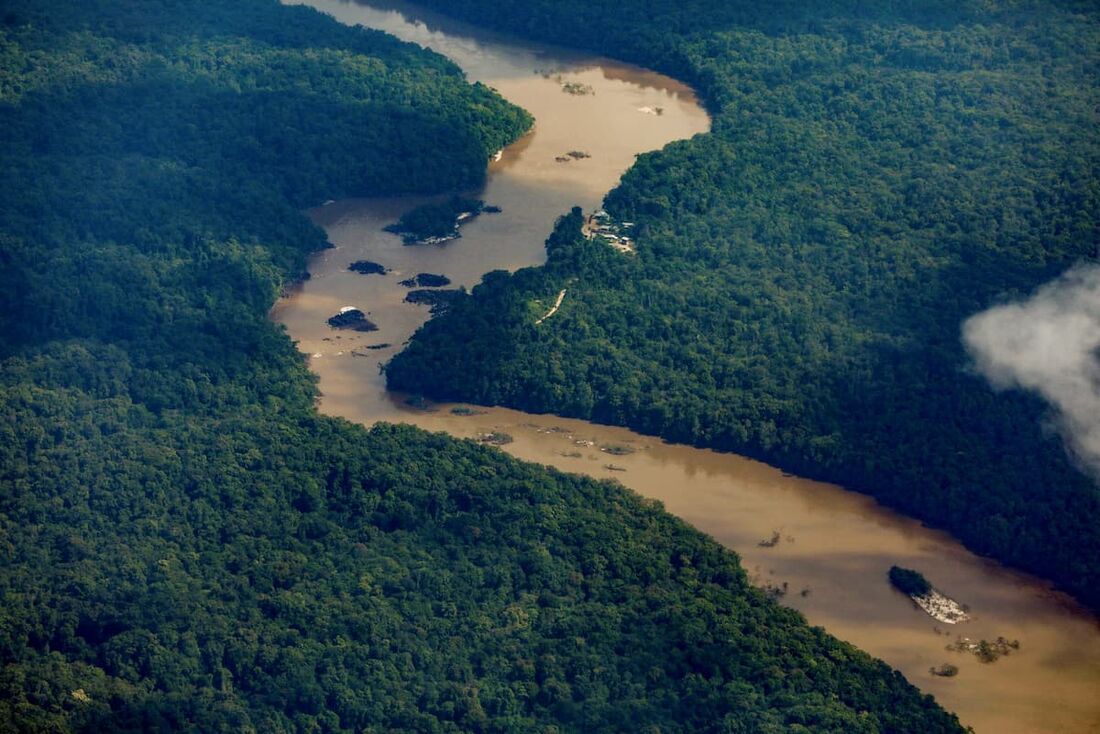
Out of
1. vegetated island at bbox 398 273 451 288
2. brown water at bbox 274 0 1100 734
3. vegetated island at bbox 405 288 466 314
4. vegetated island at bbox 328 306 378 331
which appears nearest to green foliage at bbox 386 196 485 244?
brown water at bbox 274 0 1100 734

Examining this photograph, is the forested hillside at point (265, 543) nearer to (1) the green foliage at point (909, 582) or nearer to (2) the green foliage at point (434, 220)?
(2) the green foliage at point (434, 220)

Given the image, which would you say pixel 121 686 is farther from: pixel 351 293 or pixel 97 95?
pixel 97 95

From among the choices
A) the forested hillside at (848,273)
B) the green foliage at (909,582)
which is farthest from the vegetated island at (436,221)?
the green foliage at (909,582)

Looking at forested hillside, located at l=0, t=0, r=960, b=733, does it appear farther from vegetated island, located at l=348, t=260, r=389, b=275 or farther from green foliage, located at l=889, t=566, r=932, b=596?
green foliage, located at l=889, t=566, r=932, b=596

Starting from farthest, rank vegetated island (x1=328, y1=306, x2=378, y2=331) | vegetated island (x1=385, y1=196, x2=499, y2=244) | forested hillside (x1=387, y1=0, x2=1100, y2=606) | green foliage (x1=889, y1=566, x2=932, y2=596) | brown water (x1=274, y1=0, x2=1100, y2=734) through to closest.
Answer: vegetated island (x1=385, y1=196, x2=499, y2=244) → vegetated island (x1=328, y1=306, x2=378, y2=331) → forested hillside (x1=387, y1=0, x2=1100, y2=606) → green foliage (x1=889, y1=566, x2=932, y2=596) → brown water (x1=274, y1=0, x2=1100, y2=734)

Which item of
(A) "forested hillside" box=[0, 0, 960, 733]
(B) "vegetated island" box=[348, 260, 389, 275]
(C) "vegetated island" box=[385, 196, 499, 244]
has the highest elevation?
(C) "vegetated island" box=[385, 196, 499, 244]

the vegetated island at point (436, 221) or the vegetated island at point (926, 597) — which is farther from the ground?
the vegetated island at point (436, 221)
